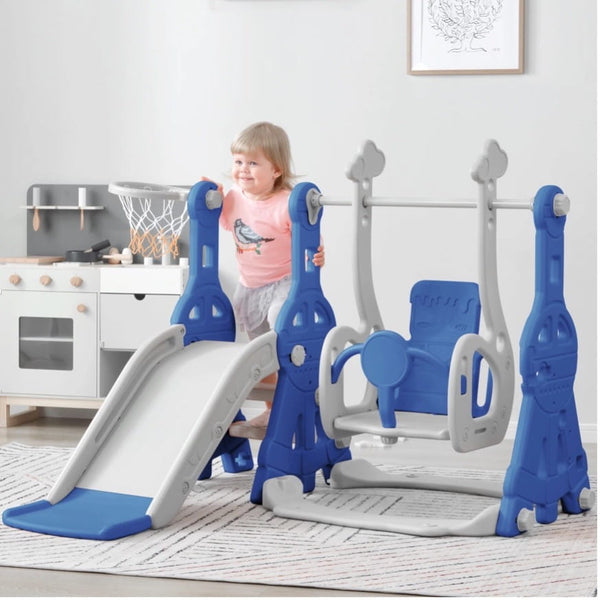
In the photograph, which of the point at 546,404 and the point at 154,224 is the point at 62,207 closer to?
the point at 154,224

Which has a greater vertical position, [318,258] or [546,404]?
[318,258]

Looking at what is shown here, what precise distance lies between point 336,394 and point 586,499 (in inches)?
28.2

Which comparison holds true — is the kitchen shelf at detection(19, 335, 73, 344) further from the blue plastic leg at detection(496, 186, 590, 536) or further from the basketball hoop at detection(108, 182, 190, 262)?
the blue plastic leg at detection(496, 186, 590, 536)

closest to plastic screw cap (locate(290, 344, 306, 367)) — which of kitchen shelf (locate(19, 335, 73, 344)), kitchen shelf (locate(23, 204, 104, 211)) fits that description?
kitchen shelf (locate(19, 335, 73, 344))

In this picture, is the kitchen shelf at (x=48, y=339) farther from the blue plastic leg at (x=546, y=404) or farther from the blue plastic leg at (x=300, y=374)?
the blue plastic leg at (x=546, y=404)

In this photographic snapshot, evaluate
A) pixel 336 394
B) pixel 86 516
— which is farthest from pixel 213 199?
pixel 86 516

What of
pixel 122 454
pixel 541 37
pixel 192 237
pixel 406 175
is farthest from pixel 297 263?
pixel 541 37

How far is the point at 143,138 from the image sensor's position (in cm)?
471

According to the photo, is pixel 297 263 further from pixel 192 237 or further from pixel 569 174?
pixel 569 174

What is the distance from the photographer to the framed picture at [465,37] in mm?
4285

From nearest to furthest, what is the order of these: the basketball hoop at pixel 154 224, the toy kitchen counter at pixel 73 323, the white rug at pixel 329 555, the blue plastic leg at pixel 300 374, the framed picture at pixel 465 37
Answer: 1. the white rug at pixel 329 555
2. the blue plastic leg at pixel 300 374
3. the framed picture at pixel 465 37
4. the toy kitchen counter at pixel 73 323
5. the basketball hoop at pixel 154 224

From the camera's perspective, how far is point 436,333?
10.9ft

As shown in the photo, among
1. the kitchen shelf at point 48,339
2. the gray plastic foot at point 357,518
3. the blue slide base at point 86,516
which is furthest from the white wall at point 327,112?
the blue slide base at point 86,516

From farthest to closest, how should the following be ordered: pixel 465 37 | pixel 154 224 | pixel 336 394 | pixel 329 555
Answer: pixel 154 224, pixel 465 37, pixel 336 394, pixel 329 555
